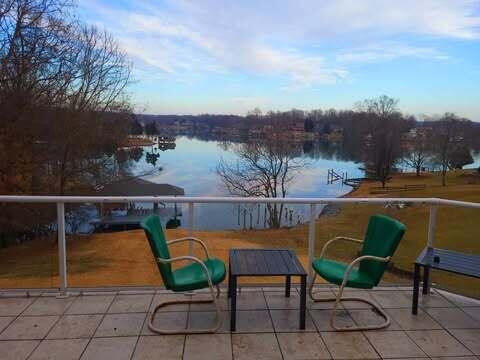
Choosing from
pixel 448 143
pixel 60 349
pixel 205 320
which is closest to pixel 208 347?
pixel 205 320

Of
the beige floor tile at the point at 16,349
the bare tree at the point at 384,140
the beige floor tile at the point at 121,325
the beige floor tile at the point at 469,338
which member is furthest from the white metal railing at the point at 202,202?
the bare tree at the point at 384,140

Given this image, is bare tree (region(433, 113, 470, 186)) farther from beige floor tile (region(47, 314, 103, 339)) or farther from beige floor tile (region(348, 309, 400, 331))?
beige floor tile (region(47, 314, 103, 339))

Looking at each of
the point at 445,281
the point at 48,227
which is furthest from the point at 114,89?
the point at 445,281

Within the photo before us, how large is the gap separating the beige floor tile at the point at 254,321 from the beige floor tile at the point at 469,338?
1.34 m

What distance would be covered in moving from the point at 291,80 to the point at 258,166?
1552 cm

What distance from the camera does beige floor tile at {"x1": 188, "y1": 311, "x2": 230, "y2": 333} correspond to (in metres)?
2.85

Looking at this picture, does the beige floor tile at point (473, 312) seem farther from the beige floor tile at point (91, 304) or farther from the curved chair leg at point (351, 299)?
the beige floor tile at point (91, 304)

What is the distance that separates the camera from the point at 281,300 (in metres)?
3.34

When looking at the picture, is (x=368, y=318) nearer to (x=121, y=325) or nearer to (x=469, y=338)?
(x=469, y=338)

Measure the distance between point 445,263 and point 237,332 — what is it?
5.71ft

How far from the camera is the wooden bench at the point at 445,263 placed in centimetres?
295

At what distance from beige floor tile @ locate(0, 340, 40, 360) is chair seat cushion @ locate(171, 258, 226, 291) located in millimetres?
969

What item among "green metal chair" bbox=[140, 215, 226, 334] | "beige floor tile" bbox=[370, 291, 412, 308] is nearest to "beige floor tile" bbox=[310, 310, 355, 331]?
"beige floor tile" bbox=[370, 291, 412, 308]

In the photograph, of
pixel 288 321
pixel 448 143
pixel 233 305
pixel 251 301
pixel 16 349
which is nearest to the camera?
pixel 16 349
